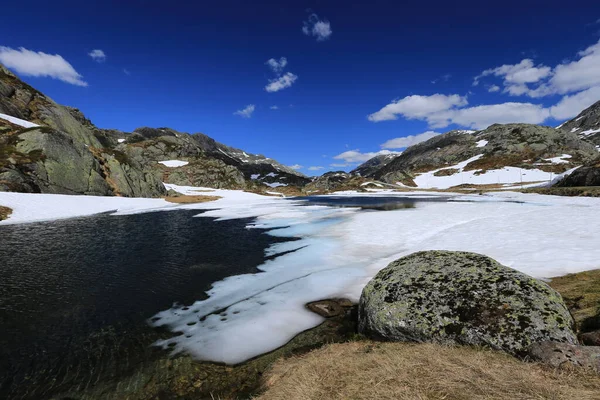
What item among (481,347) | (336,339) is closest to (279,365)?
(336,339)

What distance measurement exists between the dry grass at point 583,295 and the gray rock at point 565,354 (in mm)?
2533

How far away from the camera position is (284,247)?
70.3ft

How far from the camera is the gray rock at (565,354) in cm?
472

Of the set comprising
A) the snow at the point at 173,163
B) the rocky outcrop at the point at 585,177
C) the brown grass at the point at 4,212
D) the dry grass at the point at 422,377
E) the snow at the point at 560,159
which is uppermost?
the snow at the point at 173,163

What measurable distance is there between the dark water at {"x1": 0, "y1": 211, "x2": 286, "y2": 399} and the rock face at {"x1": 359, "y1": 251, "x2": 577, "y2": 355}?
275 inches

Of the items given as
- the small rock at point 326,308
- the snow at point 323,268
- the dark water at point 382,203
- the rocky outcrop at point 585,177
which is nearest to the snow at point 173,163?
the dark water at point 382,203

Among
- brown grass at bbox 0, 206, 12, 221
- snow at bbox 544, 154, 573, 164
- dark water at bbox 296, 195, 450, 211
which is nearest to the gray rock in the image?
dark water at bbox 296, 195, 450, 211

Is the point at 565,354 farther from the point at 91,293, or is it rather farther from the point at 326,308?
the point at 91,293

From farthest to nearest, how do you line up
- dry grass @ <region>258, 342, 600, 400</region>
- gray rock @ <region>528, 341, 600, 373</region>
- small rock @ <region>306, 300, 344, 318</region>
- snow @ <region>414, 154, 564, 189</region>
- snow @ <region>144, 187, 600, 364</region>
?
snow @ <region>414, 154, 564, 189</region> → small rock @ <region>306, 300, 344, 318</region> → snow @ <region>144, 187, 600, 364</region> → gray rock @ <region>528, 341, 600, 373</region> → dry grass @ <region>258, 342, 600, 400</region>

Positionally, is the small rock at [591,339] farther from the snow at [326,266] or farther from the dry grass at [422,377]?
the snow at [326,266]

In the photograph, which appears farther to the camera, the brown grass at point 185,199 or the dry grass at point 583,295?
the brown grass at point 185,199

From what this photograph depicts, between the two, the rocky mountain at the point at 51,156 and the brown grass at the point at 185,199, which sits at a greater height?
the rocky mountain at the point at 51,156

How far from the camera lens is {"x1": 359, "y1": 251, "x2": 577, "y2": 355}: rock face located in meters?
6.21

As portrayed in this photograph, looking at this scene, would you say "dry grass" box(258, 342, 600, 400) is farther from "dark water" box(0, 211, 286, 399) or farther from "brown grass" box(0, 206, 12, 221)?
"brown grass" box(0, 206, 12, 221)
